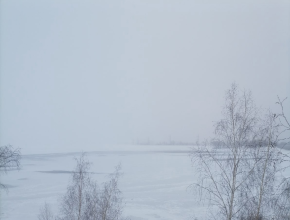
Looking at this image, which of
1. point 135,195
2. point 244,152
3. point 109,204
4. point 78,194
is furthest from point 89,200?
point 135,195

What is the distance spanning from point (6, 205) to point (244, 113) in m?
13.7

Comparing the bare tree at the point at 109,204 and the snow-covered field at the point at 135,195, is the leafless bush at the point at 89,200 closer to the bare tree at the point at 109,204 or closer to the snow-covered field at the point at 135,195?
the bare tree at the point at 109,204

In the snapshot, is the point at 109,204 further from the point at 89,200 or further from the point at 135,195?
the point at 135,195

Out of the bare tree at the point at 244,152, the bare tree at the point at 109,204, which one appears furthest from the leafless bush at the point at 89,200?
the bare tree at the point at 244,152

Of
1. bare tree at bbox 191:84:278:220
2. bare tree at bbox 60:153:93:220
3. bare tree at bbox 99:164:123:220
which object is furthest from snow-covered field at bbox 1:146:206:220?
bare tree at bbox 191:84:278:220

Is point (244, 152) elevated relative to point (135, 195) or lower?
elevated

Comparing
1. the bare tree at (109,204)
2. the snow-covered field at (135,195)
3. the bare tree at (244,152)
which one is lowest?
the snow-covered field at (135,195)

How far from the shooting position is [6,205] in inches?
591

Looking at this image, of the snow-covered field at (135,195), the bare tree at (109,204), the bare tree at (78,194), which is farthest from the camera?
the snow-covered field at (135,195)

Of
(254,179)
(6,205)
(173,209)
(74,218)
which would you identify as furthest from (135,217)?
(254,179)

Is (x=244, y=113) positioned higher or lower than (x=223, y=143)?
higher

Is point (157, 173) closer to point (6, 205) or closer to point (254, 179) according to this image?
point (6, 205)

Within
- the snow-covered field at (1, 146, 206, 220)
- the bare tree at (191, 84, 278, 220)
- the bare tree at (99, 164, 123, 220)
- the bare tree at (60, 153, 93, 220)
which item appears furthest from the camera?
the snow-covered field at (1, 146, 206, 220)

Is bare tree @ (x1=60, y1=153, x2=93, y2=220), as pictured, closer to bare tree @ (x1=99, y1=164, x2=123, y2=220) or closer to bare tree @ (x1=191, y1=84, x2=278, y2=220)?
bare tree @ (x1=99, y1=164, x2=123, y2=220)
